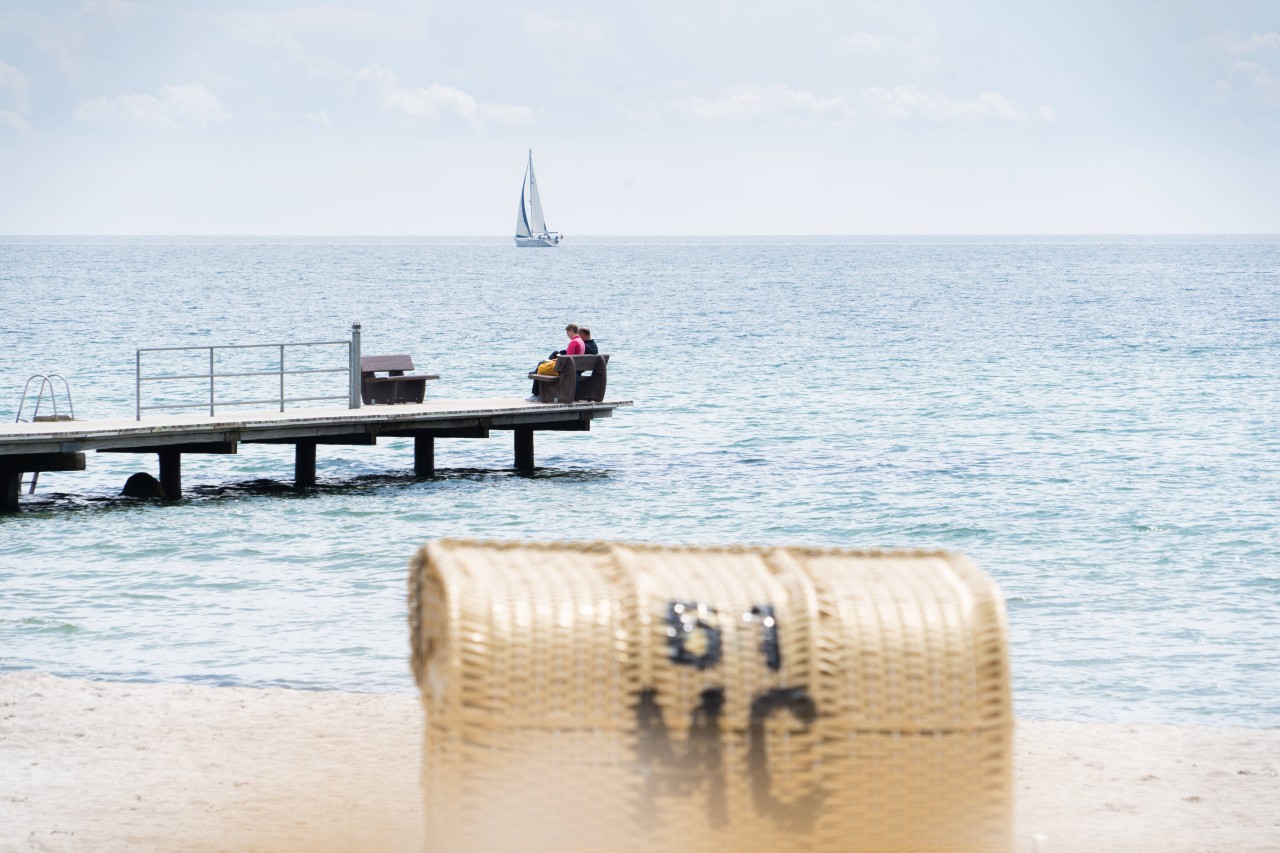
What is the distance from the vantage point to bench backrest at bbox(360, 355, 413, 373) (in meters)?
23.3

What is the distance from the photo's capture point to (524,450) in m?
25.7

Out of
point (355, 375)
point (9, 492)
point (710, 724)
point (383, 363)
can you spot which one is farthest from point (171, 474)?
point (710, 724)

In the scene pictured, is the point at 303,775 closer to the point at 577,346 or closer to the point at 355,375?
the point at 355,375

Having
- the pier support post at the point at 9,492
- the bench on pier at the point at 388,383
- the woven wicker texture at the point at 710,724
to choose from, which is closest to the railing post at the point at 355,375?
the bench on pier at the point at 388,383

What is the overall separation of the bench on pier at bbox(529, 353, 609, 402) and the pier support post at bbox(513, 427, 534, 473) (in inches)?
69.4

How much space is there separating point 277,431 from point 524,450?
5.25 metres

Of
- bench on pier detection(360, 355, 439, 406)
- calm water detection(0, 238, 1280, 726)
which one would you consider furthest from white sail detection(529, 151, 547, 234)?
bench on pier detection(360, 355, 439, 406)

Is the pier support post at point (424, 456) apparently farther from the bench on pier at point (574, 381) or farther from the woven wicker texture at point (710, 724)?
the woven wicker texture at point (710, 724)

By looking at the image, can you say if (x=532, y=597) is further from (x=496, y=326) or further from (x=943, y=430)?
(x=496, y=326)

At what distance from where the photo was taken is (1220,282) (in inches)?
5226

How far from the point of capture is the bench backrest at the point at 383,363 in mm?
23341

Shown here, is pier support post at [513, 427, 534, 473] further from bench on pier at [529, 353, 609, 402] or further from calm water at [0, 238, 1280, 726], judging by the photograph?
bench on pier at [529, 353, 609, 402]

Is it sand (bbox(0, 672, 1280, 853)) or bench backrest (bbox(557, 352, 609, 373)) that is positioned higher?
bench backrest (bbox(557, 352, 609, 373))

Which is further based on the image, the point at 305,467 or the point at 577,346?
the point at 577,346
